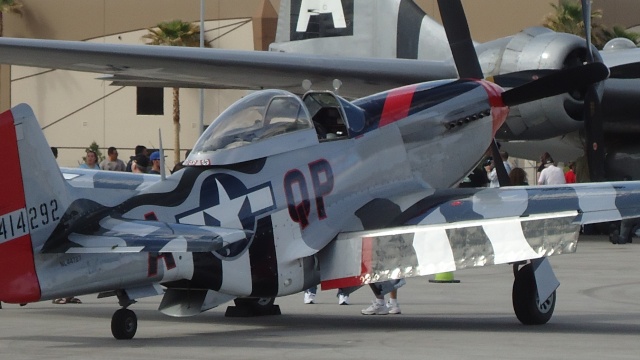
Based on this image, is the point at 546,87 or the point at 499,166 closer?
the point at 546,87

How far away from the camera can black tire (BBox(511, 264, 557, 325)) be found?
11461 millimetres

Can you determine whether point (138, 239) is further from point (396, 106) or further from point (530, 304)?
point (530, 304)

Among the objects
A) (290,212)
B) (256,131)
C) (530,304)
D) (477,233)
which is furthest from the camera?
(530,304)

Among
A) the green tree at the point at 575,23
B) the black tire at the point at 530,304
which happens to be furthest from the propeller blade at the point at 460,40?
the green tree at the point at 575,23

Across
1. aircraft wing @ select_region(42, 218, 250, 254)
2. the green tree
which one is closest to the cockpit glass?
aircraft wing @ select_region(42, 218, 250, 254)

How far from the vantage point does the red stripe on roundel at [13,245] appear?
9203 millimetres

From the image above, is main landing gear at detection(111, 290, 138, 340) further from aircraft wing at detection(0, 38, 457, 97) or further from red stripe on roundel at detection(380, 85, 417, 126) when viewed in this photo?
aircraft wing at detection(0, 38, 457, 97)

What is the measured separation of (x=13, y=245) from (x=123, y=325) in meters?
1.30

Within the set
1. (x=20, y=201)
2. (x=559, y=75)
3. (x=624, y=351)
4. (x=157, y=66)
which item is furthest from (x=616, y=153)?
(x=20, y=201)

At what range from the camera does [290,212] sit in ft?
35.7

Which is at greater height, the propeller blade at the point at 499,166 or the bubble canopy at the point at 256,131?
the bubble canopy at the point at 256,131

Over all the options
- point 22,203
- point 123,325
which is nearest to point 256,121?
point 123,325

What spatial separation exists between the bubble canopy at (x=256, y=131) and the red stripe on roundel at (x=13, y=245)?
1.86m

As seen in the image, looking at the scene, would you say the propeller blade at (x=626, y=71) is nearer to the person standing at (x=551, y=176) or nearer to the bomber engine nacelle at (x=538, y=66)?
the bomber engine nacelle at (x=538, y=66)
